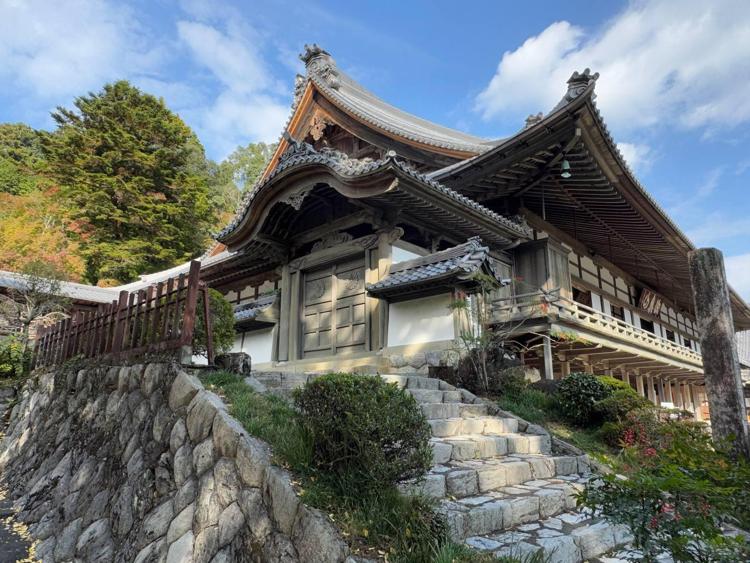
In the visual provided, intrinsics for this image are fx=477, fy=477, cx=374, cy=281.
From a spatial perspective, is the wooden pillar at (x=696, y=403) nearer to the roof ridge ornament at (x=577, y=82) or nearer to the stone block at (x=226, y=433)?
the roof ridge ornament at (x=577, y=82)

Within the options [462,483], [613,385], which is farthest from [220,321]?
[613,385]

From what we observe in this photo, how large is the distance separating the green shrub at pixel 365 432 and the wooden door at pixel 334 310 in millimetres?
6179

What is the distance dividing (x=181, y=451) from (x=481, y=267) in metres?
5.34

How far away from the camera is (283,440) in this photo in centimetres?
355

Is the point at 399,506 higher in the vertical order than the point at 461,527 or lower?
higher

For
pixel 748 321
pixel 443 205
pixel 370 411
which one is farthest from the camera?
pixel 748 321

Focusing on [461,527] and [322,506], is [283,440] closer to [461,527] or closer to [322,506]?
[322,506]

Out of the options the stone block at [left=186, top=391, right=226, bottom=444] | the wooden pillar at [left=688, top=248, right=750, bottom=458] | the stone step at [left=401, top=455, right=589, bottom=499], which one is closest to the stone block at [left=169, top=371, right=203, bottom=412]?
the stone block at [left=186, top=391, right=226, bottom=444]

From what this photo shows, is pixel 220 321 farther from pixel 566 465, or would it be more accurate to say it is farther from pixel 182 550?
pixel 566 465

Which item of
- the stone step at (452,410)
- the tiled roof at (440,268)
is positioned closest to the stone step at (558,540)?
the stone step at (452,410)

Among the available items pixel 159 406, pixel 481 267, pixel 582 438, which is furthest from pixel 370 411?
pixel 481 267

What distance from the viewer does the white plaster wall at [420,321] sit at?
8.20m

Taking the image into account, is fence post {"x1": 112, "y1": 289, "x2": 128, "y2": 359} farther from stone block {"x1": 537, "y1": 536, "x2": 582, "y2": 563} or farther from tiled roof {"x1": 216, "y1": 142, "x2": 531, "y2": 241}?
Answer: stone block {"x1": 537, "y1": 536, "x2": 582, "y2": 563}

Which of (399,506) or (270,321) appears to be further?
(270,321)
